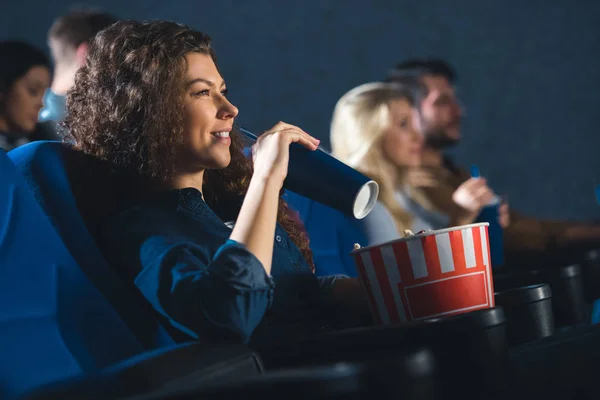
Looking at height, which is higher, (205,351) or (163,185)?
(163,185)

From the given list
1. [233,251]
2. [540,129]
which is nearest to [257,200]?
[233,251]

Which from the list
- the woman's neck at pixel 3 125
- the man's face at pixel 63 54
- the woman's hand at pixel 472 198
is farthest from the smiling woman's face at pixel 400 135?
the woman's neck at pixel 3 125

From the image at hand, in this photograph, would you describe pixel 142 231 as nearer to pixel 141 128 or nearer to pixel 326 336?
pixel 141 128

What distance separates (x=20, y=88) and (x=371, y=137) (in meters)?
1.00

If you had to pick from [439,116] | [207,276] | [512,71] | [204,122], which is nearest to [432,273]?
[207,276]

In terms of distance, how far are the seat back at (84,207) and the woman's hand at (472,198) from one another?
1077mm

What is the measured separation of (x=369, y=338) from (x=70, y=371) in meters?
0.34

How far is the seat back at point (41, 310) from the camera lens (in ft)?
2.97

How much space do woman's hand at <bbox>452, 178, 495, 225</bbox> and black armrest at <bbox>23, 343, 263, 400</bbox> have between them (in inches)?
51.2

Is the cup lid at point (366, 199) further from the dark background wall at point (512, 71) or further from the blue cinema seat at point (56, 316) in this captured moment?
the dark background wall at point (512, 71)

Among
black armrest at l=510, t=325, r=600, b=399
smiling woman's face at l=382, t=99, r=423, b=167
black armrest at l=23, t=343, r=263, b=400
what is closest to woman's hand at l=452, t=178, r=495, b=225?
smiling woman's face at l=382, t=99, r=423, b=167

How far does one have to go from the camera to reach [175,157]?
119 centimetres

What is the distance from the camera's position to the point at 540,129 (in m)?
4.21

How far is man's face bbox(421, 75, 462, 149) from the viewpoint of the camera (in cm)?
327
